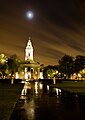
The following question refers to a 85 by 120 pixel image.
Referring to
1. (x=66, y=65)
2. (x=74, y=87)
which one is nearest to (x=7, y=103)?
(x=74, y=87)

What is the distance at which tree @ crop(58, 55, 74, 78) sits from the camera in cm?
10000

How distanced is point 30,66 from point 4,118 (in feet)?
560

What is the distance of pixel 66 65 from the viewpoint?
3962 inches

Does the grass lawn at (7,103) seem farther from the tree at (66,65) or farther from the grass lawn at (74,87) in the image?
the tree at (66,65)

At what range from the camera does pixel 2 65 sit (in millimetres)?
77812

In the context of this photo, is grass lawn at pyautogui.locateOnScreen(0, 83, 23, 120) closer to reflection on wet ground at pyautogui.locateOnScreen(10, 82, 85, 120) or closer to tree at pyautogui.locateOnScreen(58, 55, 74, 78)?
reflection on wet ground at pyautogui.locateOnScreen(10, 82, 85, 120)

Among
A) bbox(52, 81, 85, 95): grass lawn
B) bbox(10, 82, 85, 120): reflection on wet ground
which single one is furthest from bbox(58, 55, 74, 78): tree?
bbox(10, 82, 85, 120): reflection on wet ground

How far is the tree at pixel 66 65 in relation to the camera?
328ft

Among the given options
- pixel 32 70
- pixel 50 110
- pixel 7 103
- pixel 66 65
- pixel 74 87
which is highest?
pixel 32 70

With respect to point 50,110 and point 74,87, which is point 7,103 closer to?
point 50,110

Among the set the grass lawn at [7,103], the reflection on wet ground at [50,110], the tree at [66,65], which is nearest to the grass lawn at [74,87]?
the grass lawn at [7,103]

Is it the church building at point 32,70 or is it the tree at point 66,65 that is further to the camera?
the church building at point 32,70

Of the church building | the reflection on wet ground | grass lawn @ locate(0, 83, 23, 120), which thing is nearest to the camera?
the reflection on wet ground

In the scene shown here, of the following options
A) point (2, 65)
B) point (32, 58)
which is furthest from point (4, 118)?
point (32, 58)
